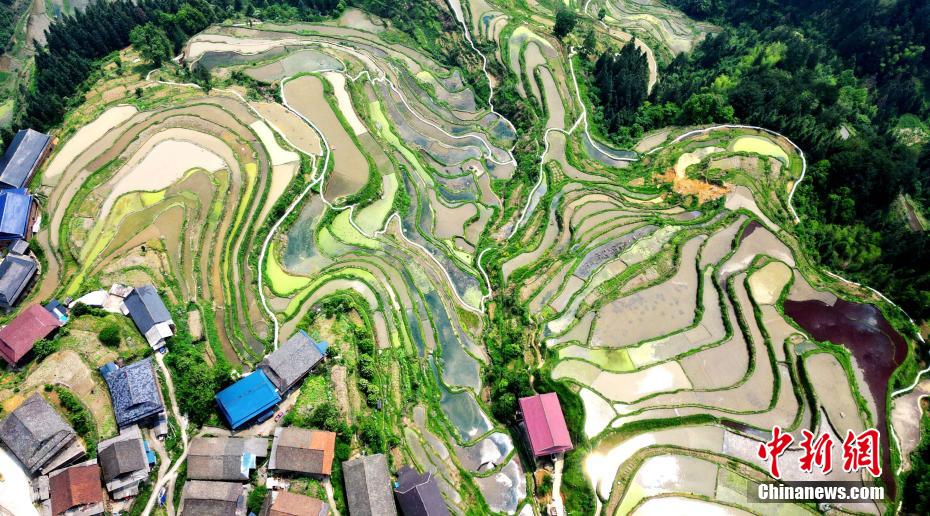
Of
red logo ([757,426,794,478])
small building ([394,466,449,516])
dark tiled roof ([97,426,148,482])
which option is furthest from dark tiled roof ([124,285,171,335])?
red logo ([757,426,794,478])

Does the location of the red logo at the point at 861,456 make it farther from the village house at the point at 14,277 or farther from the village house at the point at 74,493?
the village house at the point at 14,277

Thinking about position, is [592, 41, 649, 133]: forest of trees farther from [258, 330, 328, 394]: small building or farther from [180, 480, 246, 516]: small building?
[180, 480, 246, 516]: small building

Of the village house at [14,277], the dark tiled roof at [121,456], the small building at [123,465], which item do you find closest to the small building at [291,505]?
the small building at [123,465]

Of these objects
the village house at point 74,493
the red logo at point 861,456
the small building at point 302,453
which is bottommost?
the village house at point 74,493

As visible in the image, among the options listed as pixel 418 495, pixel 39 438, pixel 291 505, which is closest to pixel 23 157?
pixel 39 438

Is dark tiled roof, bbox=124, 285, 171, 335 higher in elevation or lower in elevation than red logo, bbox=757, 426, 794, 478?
higher
